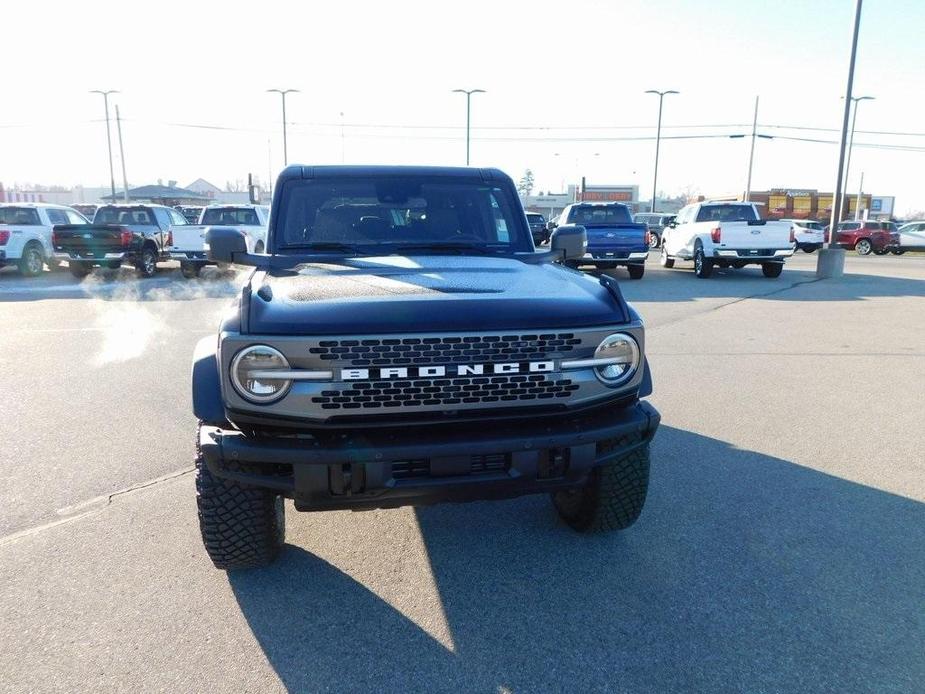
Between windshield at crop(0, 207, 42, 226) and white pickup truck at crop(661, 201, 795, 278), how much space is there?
665 inches

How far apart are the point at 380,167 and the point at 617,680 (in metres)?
3.26

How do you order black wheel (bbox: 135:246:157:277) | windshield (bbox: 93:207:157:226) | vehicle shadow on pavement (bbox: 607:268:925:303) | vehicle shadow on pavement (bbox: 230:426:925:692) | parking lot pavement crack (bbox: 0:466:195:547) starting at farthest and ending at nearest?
windshield (bbox: 93:207:157:226)
black wheel (bbox: 135:246:157:277)
vehicle shadow on pavement (bbox: 607:268:925:303)
parking lot pavement crack (bbox: 0:466:195:547)
vehicle shadow on pavement (bbox: 230:426:925:692)

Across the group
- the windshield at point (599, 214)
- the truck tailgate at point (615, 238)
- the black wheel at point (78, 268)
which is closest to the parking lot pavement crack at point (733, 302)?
the truck tailgate at point (615, 238)

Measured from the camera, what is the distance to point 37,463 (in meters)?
4.54

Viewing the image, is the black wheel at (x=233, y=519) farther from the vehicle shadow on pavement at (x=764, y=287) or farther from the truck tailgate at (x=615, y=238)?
the truck tailgate at (x=615, y=238)

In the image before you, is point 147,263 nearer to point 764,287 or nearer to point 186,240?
point 186,240

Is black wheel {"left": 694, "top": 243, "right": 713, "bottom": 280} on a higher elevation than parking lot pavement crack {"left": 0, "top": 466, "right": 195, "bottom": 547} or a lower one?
higher

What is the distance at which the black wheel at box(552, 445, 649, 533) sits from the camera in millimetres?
3314

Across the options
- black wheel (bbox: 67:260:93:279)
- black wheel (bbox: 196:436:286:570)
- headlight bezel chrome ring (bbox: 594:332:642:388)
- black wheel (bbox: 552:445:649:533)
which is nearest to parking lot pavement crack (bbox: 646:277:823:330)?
black wheel (bbox: 552:445:649:533)

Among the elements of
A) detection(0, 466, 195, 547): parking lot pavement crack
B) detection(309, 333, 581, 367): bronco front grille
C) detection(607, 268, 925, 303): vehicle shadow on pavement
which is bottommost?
detection(607, 268, 925, 303): vehicle shadow on pavement

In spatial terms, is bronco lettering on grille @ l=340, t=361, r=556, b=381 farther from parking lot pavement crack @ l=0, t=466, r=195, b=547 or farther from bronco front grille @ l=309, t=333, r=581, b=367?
parking lot pavement crack @ l=0, t=466, r=195, b=547

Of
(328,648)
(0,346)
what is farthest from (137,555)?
(0,346)

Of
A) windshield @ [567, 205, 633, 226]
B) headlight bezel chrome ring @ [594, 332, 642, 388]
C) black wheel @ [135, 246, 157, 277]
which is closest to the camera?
headlight bezel chrome ring @ [594, 332, 642, 388]

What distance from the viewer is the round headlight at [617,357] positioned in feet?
9.58
